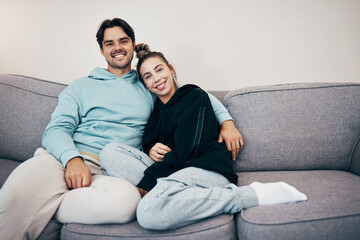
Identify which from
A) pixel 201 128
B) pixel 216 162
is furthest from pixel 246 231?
pixel 201 128

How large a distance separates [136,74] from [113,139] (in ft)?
1.51

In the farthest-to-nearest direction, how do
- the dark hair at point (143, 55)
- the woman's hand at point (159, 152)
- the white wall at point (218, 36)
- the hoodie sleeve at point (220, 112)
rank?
the white wall at point (218, 36) → the dark hair at point (143, 55) → the hoodie sleeve at point (220, 112) → the woman's hand at point (159, 152)

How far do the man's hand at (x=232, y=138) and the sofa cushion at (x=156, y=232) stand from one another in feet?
1.23

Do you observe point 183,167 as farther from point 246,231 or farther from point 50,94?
point 50,94

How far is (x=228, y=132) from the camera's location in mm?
1109

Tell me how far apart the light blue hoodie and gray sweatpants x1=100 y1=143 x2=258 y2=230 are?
407 millimetres

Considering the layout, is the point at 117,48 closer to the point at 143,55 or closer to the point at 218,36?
the point at 143,55

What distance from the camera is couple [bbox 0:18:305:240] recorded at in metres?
0.78

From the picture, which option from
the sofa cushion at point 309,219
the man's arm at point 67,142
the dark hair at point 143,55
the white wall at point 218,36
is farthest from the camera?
the white wall at point 218,36

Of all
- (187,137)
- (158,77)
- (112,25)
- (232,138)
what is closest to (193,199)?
(187,137)

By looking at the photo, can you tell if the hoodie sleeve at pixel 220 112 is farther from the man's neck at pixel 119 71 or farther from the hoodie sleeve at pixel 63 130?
the hoodie sleeve at pixel 63 130

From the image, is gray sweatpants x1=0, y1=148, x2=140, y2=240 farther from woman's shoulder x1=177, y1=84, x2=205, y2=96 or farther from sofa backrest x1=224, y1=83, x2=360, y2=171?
sofa backrest x1=224, y1=83, x2=360, y2=171

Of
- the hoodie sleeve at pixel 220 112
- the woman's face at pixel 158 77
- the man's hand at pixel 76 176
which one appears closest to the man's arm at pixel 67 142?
the man's hand at pixel 76 176

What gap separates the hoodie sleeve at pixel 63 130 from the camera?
1.00m
